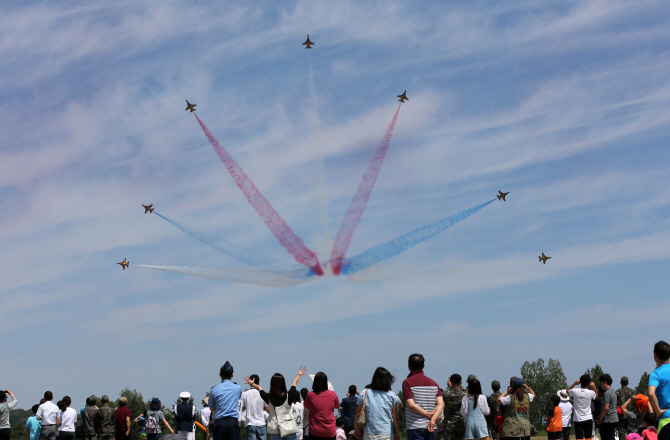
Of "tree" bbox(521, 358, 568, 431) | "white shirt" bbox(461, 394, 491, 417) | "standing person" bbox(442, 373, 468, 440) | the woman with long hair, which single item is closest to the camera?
the woman with long hair

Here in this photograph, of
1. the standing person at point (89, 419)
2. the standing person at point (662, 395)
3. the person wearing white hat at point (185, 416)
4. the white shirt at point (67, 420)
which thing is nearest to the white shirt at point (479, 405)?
the standing person at point (662, 395)

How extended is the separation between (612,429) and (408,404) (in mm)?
9518

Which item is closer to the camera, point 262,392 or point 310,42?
point 262,392

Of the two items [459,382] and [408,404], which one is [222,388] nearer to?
[408,404]

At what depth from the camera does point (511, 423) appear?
15734 millimetres

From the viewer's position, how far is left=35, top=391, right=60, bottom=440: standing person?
21.4 metres

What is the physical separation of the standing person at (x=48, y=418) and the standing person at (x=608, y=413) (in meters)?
17.4

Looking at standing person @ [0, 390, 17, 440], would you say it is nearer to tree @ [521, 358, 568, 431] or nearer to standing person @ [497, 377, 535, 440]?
standing person @ [497, 377, 535, 440]

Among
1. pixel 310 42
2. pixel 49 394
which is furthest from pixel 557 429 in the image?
pixel 310 42

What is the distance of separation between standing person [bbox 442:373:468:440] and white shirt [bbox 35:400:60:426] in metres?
13.8

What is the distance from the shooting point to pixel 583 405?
18.7 metres

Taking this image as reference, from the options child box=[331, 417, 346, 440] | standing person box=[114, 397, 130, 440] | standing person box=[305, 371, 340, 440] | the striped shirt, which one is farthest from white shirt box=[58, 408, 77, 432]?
the striped shirt

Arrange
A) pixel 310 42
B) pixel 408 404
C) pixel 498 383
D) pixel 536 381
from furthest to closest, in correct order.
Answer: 1. pixel 536 381
2. pixel 310 42
3. pixel 498 383
4. pixel 408 404

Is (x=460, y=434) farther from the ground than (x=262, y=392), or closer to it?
closer to it
